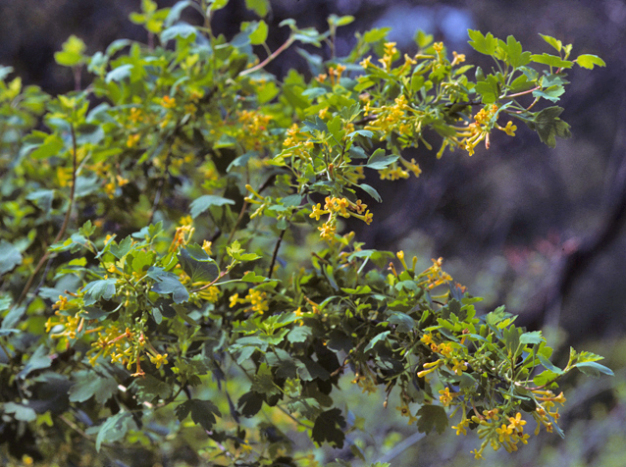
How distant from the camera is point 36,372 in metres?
0.63

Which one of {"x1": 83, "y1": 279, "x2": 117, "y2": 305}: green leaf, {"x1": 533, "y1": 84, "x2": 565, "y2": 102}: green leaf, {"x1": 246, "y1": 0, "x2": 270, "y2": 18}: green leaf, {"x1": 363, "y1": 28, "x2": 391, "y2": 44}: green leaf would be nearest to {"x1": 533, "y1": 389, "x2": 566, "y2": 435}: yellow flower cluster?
{"x1": 533, "y1": 84, "x2": 565, "y2": 102}: green leaf

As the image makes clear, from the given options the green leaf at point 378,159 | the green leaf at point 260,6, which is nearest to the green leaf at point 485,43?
the green leaf at point 378,159

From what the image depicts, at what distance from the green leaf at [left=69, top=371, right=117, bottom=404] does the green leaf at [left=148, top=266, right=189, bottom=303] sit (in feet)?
0.60

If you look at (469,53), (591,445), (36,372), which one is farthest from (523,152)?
(36,372)

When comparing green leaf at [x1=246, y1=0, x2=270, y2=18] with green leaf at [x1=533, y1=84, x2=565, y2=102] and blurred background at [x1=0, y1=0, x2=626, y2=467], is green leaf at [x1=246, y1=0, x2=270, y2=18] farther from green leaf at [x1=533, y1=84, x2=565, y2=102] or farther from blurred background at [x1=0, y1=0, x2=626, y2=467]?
blurred background at [x1=0, y1=0, x2=626, y2=467]

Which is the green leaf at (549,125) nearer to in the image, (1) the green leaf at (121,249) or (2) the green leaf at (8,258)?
(1) the green leaf at (121,249)

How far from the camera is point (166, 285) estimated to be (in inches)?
15.7

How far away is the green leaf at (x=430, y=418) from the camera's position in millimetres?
466

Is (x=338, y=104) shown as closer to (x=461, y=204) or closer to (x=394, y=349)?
(x=394, y=349)

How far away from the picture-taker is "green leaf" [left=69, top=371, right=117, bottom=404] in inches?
20.4

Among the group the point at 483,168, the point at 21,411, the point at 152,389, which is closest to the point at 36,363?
the point at 21,411

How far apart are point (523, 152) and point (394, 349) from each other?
8.94 feet

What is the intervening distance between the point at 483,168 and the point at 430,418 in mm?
2384

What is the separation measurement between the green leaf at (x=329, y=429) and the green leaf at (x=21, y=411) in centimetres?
33
